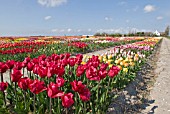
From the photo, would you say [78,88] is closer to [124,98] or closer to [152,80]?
[124,98]

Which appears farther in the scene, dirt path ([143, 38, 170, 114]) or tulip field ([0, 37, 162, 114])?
dirt path ([143, 38, 170, 114])

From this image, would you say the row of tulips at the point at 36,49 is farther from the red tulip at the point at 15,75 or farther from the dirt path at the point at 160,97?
the red tulip at the point at 15,75

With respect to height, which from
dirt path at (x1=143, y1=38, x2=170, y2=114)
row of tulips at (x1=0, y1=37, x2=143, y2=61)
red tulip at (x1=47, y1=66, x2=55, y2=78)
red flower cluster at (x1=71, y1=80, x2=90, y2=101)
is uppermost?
red tulip at (x1=47, y1=66, x2=55, y2=78)

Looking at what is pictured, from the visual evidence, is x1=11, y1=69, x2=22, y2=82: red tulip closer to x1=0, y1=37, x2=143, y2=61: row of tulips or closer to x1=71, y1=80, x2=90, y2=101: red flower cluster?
x1=71, y1=80, x2=90, y2=101: red flower cluster

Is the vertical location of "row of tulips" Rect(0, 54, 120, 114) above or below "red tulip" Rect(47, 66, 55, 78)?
below

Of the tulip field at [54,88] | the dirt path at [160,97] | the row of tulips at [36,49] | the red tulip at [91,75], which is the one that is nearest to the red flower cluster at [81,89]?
the tulip field at [54,88]

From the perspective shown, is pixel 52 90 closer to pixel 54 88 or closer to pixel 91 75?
pixel 54 88

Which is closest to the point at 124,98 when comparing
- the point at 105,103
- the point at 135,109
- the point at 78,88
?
the point at 135,109

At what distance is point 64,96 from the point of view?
254 cm

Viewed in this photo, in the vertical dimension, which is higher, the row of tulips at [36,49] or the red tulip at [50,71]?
the red tulip at [50,71]

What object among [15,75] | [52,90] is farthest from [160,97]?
[52,90]

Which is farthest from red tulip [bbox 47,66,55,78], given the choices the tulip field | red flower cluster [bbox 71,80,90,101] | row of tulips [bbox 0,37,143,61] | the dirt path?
row of tulips [bbox 0,37,143,61]

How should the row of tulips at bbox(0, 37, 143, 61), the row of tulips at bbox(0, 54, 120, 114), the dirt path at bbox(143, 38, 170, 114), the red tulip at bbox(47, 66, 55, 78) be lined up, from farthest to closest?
the row of tulips at bbox(0, 37, 143, 61)
the dirt path at bbox(143, 38, 170, 114)
the red tulip at bbox(47, 66, 55, 78)
the row of tulips at bbox(0, 54, 120, 114)

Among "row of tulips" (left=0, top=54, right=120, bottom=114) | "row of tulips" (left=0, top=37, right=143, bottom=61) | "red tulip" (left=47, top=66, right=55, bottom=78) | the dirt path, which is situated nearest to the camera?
"row of tulips" (left=0, top=54, right=120, bottom=114)
